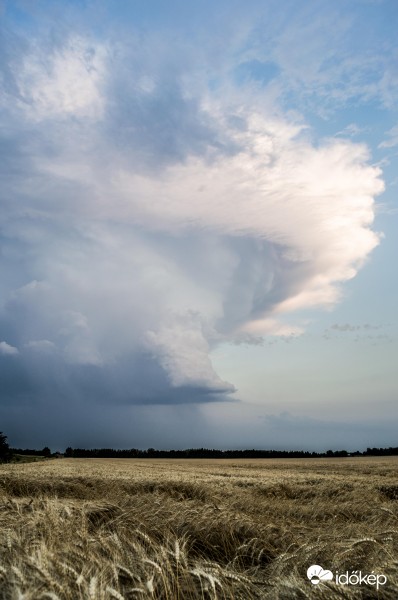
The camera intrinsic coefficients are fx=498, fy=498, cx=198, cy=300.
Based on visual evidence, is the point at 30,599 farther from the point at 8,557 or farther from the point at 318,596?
the point at 318,596

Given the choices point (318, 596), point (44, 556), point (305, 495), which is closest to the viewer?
point (318, 596)

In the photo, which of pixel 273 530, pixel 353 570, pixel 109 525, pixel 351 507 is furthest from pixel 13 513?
pixel 351 507

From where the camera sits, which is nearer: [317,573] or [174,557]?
[317,573]

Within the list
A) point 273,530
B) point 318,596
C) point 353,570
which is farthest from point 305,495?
point 318,596

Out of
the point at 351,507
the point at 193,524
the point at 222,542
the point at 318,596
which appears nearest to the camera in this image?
the point at 318,596

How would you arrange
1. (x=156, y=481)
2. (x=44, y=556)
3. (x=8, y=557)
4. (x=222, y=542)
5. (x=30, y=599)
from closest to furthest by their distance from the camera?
(x=30, y=599), (x=44, y=556), (x=8, y=557), (x=222, y=542), (x=156, y=481)

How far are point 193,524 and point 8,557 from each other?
2832mm

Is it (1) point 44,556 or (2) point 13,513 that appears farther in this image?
(2) point 13,513

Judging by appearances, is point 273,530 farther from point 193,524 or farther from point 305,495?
point 305,495

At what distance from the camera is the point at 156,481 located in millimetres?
20188

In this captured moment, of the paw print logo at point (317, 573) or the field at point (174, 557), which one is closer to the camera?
the field at point (174, 557)

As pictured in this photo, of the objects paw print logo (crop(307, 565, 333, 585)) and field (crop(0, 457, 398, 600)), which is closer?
field (crop(0, 457, 398, 600))

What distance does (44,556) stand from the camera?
154 inches

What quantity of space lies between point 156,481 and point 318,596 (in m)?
17.7
